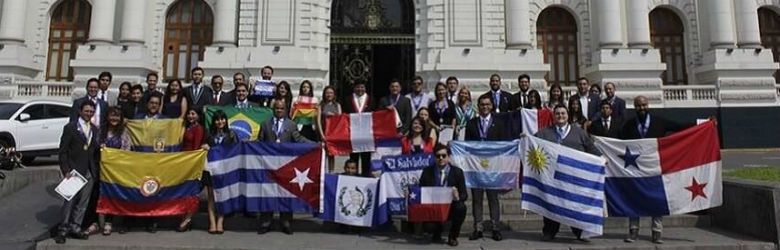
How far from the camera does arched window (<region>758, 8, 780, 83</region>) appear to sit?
2617 cm

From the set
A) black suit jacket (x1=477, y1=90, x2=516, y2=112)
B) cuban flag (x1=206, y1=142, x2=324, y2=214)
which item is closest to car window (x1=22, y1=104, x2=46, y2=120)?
cuban flag (x1=206, y1=142, x2=324, y2=214)

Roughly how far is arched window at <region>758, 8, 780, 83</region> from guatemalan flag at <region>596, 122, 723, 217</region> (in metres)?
22.0

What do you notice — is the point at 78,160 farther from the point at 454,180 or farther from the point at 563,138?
the point at 563,138

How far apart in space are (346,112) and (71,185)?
5.05 m

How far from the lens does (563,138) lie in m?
8.66

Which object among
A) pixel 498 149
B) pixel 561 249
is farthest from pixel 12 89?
pixel 561 249

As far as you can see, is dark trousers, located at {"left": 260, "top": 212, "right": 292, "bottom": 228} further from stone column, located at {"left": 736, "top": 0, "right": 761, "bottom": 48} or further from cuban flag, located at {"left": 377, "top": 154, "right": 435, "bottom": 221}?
stone column, located at {"left": 736, "top": 0, "right": 761, "bottom": 48}

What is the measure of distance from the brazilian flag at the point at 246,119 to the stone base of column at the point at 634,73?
16.7 meters

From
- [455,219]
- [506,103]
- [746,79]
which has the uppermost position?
[746,79]

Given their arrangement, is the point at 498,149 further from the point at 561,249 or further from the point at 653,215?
the point at 653,215

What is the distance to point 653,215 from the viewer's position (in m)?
8.50

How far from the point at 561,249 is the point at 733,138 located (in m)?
19.2

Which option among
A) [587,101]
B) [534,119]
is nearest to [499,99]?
[534,119]

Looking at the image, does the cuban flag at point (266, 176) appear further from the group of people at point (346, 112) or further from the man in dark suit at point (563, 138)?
the man in dark suit at point (563, 138)
